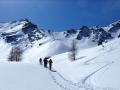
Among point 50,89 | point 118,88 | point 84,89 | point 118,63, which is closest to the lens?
point 50,89

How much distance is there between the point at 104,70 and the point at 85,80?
239 inches

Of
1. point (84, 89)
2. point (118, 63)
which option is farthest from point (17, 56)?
point (84, 89)

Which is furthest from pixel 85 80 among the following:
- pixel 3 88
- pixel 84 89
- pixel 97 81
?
pixel 3 88

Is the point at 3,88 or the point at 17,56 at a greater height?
the point at 17,56

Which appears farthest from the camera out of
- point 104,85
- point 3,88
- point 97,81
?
point 97,81

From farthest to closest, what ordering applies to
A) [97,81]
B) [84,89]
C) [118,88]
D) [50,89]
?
Result: [97,81] < [118,88] < [84,89] < [50,89]

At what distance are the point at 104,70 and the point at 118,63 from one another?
5.15m

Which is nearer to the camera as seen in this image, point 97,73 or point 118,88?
point 118,88

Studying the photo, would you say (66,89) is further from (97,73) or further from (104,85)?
(97,73)

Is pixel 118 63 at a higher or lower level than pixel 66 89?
higher

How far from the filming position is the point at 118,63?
145 feet

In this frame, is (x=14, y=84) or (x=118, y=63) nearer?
(x=14, y=84)

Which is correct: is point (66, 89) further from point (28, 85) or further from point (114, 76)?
point (114, 76)

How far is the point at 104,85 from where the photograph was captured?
3133 cm
